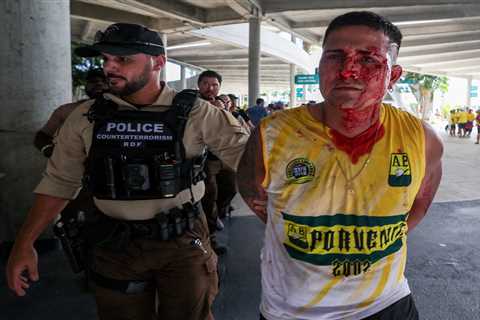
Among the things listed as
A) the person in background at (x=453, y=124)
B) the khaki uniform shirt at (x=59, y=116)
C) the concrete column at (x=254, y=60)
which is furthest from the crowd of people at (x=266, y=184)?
the person in background at (x=453, y=124)

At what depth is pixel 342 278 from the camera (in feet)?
4.77

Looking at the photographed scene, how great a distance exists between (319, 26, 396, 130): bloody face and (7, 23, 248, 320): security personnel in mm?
722

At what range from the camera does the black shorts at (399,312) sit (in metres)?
1.51

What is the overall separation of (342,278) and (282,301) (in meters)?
0.22

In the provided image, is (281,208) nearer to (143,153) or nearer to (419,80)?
(143,153)

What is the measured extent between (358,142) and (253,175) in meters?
0.42

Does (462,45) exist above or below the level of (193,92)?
above

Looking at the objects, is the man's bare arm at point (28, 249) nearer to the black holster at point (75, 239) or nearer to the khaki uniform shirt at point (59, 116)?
the black holster at point (75, 239)

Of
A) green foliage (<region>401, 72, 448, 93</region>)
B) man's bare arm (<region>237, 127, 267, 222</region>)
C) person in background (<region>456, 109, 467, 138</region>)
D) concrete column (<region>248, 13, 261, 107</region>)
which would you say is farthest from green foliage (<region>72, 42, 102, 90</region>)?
green foliage (<region>401, 72, 448, 93</region>)

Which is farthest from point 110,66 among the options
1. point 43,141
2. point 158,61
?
point 43,141

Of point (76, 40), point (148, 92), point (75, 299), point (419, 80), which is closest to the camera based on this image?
point (148, 92)

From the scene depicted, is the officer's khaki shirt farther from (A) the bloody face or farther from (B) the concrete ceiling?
(B) the concrete ceiling

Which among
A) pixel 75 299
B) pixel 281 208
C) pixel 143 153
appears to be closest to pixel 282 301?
pixel 281 208

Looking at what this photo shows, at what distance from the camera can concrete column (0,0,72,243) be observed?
411 cm
